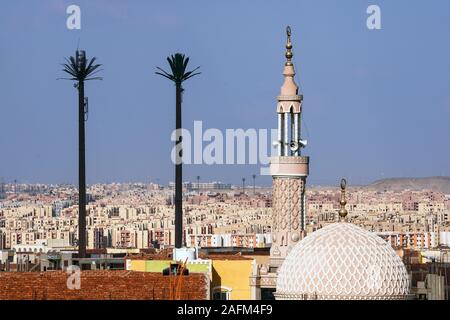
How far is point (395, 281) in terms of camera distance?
43.0m

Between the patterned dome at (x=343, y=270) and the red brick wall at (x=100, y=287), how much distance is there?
196 centimetres

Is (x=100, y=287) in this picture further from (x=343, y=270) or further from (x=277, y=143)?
(x=277, y=143)

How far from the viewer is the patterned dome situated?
42.5 meters

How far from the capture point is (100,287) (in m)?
44.6

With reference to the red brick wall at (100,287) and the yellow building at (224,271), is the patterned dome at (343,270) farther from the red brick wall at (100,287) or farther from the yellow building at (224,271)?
the yellow building at (224,271)

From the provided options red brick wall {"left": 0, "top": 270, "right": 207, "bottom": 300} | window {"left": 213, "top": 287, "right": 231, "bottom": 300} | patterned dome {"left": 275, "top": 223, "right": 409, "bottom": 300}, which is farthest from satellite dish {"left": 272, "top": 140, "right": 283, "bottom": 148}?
patterned dome {"left": 275, "top": 223, "right": 409, "bottom": 300}

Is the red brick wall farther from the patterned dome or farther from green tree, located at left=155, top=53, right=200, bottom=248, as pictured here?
green tree, located at left=155, top=53, right=200, bottom=248

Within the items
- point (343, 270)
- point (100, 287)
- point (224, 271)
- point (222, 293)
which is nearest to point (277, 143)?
point (224, 271)

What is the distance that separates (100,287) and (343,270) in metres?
5.25

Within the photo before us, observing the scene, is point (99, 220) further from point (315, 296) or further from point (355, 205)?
point (315, 296)

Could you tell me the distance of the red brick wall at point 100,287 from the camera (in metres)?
43.7

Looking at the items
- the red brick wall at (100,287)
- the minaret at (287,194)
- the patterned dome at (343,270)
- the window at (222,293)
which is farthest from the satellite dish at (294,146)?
the patterned dome at (343,270)
